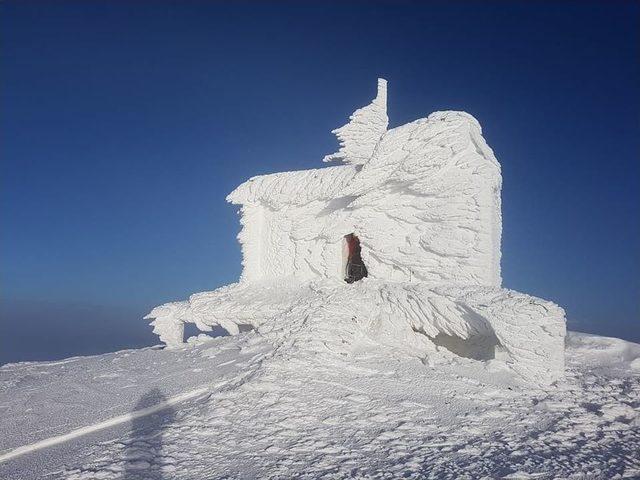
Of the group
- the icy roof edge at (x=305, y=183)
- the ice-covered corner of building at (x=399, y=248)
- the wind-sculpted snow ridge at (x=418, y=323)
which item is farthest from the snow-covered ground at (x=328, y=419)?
the icy roof edge at (x=305, y=183)

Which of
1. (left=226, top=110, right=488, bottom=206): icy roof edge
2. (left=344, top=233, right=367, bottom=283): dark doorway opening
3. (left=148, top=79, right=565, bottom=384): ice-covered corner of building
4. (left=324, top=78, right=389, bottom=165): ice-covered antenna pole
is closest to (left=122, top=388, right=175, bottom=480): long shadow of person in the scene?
(left=148, top=79, right=565, bottom=384): ice-covered corner of building

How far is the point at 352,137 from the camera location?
15562mm

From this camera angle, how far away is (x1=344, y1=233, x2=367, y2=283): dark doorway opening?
48.3 ft

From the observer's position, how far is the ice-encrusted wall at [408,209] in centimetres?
1066

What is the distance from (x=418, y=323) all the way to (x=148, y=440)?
6.41 m

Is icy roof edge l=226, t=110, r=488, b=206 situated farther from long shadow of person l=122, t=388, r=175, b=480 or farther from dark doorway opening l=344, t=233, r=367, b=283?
long shadow of person l=122, t=388, r=175, b=480

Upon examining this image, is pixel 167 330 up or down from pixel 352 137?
down

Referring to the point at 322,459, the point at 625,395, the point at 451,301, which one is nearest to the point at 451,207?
the point at 451,301

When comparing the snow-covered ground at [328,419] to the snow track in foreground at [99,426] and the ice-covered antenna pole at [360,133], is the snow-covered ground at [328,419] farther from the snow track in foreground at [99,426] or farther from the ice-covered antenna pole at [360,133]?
Result: the ice-covered antenna pole at [360,133]

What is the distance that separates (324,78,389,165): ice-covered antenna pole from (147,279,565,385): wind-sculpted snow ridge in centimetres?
491

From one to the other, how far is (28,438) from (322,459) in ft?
15.0

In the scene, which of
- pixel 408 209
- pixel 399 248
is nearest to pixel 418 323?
pixel 399 248

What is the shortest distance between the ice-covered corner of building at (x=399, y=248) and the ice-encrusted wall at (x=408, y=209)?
3cm

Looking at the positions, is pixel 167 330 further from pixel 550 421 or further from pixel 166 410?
pixel 550 421
